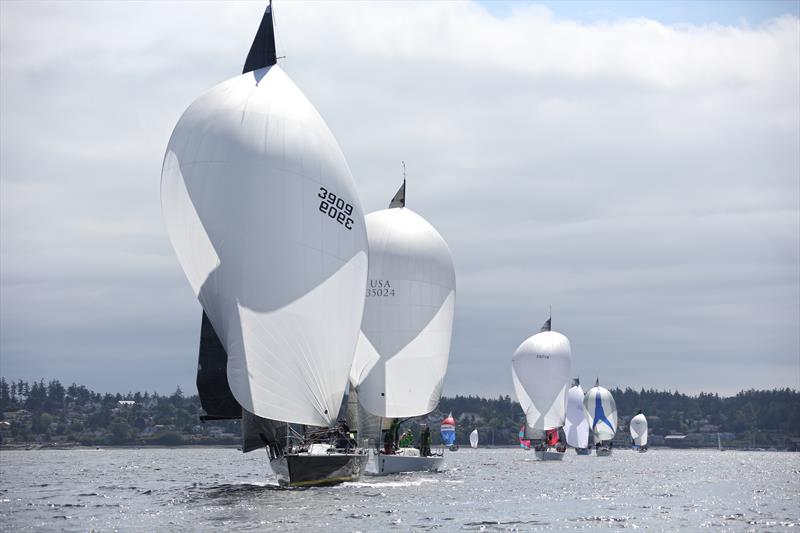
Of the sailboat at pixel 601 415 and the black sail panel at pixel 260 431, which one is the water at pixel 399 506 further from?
the sailboat at pixel 601 415

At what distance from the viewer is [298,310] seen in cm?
3250

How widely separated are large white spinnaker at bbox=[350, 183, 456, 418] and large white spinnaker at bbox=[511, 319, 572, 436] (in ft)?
95.7

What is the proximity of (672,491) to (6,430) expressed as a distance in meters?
144

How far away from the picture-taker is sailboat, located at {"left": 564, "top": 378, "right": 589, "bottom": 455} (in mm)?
93812

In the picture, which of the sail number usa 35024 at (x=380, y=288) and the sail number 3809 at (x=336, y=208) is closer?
the sail number 3809 at (x=336, y=208)

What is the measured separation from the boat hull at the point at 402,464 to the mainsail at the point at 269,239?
33.6 ft

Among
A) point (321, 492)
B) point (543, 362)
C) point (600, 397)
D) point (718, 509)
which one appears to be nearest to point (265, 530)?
point (321, 492)

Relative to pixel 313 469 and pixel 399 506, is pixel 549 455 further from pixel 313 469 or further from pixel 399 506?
pixel 399 506

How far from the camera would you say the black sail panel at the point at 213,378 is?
36.0 meters

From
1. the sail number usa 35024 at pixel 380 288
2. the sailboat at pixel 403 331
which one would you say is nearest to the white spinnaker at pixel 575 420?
the sailboat at pixel 403 331

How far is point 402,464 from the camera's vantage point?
44.9 metres

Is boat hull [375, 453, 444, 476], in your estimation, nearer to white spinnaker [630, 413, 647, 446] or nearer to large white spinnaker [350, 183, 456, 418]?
large white spinnaker [350, 183, 456, 418]

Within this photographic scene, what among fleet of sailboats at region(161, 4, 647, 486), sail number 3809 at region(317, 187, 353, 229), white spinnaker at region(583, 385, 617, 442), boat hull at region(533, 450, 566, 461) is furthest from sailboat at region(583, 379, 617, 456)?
sail number 3809 at region(317, 187, 353, 229)

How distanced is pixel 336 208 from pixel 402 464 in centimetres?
1472
